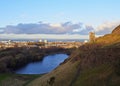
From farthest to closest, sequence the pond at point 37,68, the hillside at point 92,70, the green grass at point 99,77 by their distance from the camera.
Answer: the pond at point 37,68
the hillside at point 92,70
the green grass at point 99,77

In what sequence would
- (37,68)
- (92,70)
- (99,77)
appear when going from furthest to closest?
(37,68) < (92,70) < (99,77)

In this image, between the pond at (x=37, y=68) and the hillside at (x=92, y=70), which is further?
the pond at (x=37, y=68)

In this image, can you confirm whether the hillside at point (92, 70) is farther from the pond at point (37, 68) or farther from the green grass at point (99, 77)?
the pond at point (37, 68)

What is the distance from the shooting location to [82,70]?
47.3m

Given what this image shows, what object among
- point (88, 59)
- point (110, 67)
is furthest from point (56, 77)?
point (110, 67)

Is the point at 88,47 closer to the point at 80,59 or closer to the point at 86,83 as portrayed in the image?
the point at 80,59

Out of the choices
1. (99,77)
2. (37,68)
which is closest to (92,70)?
(99,77)

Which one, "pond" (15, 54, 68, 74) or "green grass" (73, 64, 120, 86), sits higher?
"green grass" (73, 64, 120, 86)

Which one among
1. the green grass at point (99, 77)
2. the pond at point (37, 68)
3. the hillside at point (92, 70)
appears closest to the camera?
the green grass at point (99, 77)

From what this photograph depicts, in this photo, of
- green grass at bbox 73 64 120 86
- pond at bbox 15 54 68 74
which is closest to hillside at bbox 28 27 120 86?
green grass at bbox 73 64 120 86

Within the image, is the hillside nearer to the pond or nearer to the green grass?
the green grass

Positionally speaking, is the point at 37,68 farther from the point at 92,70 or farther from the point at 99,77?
the point at 99,77

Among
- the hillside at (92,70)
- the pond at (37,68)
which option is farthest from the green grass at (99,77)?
the pond at (37,68)

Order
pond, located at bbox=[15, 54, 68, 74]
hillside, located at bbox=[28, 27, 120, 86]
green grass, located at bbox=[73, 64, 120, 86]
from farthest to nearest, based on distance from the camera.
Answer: pond, located at bbox=[15, 54, 68, 74] → hillside, located at bbox=[28, 27, 120, 86] → green grass, located at bbox=[73, 64, 120, 86]
